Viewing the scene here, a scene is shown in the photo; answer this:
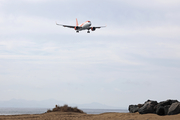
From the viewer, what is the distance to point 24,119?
21.0 meters

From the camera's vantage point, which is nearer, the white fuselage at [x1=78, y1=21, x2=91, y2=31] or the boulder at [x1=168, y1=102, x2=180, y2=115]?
the boulder at [x1=168, y1=102, x2=180, y2=115]

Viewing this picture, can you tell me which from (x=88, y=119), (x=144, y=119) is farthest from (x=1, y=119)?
(x=144, y=119)

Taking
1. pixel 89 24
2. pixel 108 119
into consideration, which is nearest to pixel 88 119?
pixel 108 119

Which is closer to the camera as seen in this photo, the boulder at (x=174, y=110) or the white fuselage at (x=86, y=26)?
the boulder at (x=174, y=110)

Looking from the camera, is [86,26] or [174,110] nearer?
[174,110]

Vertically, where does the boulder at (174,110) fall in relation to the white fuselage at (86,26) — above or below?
below

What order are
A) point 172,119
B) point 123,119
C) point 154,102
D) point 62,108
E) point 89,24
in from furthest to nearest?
point 89,24, point 62,108, point 154,102, point 123,119, point 172,119

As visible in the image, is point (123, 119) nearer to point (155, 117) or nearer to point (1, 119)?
point (155, 117)

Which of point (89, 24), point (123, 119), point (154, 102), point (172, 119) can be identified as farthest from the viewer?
point (89, 24)

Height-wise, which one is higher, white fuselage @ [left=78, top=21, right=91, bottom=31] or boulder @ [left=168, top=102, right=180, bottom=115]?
white fuselage @ [left=78, top=21, right=91, bottom=31]

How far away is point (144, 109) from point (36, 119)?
405 inches

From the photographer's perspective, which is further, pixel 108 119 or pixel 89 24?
pixel 89 24

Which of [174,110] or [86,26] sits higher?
[86,26]

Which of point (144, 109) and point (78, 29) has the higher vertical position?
point (78, 29)
